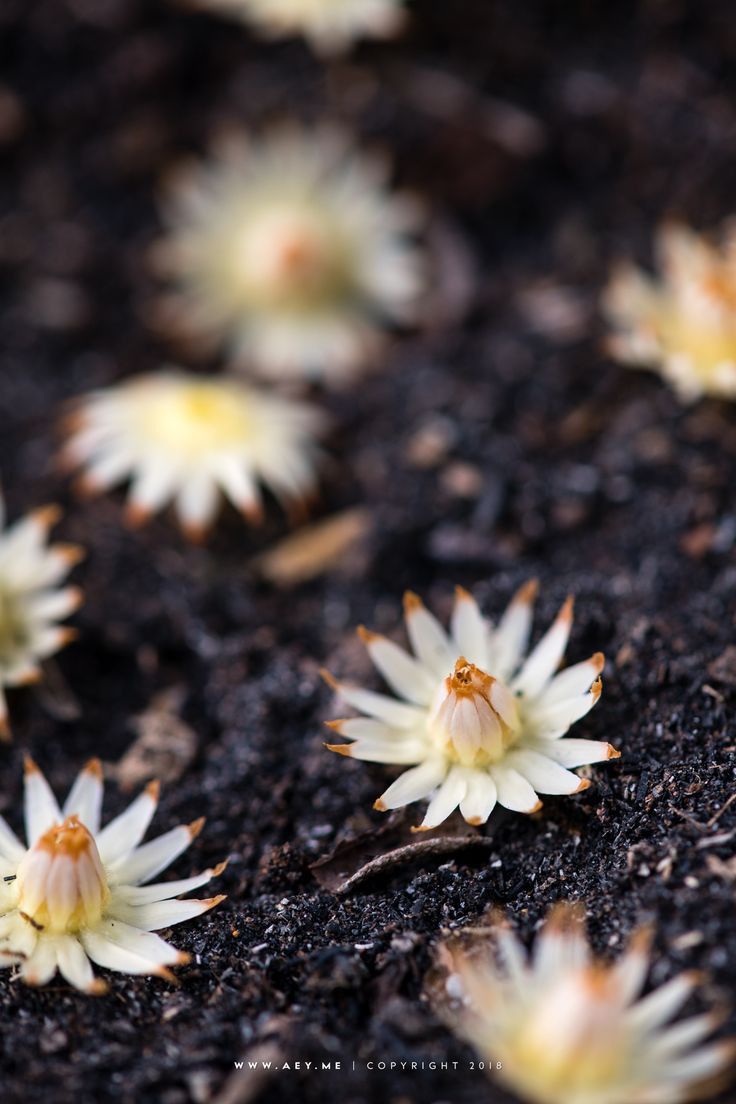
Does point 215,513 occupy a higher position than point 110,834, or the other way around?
point 215,513

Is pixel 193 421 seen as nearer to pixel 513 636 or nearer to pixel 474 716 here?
pixel 513 636

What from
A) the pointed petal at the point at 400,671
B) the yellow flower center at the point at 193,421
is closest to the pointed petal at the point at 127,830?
the pointed petal at the point at 400,671

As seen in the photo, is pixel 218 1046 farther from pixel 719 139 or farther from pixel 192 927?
pixel 719 139

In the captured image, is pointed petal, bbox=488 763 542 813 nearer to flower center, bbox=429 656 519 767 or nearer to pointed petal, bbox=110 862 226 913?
flower center, bbox=429 656 519 767

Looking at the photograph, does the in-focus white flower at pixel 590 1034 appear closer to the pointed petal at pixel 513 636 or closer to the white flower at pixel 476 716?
the white flower at pixel 476 716

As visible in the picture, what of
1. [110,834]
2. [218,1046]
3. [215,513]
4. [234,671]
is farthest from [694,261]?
[218,1046]

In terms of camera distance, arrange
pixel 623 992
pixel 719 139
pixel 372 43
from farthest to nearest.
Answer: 1. pixel 372 43
2. pixel 719 139
3. pixel 623 992
